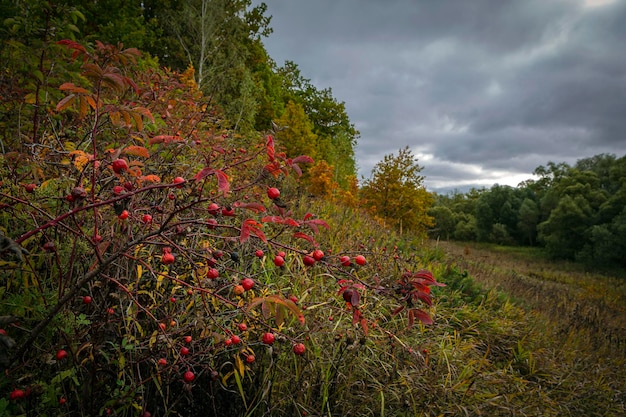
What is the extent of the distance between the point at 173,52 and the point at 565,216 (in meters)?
36.4

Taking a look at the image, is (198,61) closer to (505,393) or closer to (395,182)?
(395,182)

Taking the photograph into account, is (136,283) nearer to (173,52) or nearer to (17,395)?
(17,395)

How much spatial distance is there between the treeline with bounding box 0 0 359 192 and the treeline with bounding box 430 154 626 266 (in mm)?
13620

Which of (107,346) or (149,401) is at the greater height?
(107,346)

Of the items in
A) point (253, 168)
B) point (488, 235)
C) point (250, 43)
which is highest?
point (250, 43)

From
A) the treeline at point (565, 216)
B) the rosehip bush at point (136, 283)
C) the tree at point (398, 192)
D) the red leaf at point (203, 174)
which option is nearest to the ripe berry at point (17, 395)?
the rosehip bush at point (136, 283)

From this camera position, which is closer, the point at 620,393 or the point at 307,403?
the point at 307,403

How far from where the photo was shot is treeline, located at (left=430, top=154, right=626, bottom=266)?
86.5ft

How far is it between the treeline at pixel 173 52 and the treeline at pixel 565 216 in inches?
536

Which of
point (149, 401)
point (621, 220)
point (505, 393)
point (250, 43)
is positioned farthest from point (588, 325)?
point (621, 220)

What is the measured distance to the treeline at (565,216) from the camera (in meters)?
26.4

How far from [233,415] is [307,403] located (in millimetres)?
408

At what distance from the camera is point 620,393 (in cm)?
342

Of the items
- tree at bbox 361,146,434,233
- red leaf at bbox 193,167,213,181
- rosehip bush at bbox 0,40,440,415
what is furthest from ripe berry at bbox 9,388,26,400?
tree at bbox 361,146,434,233
